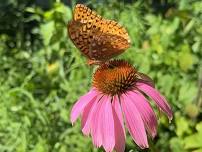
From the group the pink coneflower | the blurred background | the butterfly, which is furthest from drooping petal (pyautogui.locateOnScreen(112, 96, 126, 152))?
the blurred background

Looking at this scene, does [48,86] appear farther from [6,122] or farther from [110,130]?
[110,130]

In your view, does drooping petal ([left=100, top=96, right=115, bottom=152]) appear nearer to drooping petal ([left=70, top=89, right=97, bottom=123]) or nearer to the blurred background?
drooping petal ([left=70, top=89, right=97, bottom=123])

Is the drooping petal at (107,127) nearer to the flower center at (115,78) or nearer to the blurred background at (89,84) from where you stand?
the flower center at (115,78)

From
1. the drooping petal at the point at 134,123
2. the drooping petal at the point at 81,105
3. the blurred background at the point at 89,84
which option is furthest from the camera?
the blurred background at the point at 89,84

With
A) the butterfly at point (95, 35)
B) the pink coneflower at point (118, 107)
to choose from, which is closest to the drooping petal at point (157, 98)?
the pink coneflower at point (118, 107)

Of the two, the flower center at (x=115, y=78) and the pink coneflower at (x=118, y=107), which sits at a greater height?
the flower center at (x=115, y=78)
